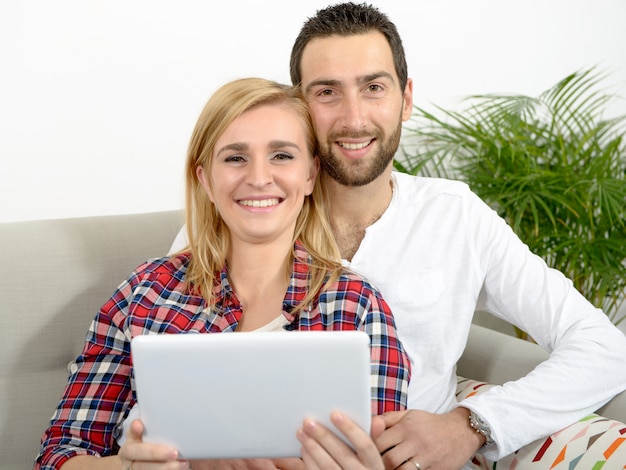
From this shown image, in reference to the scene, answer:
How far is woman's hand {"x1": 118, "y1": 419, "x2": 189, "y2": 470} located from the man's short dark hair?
A: 919 mm

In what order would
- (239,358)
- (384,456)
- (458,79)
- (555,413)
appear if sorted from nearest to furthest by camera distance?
(239,358), (384,456), (555,413), (458,79)


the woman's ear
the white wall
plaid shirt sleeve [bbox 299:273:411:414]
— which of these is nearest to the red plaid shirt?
plaid shirt sleeve [bbox 299:273:411:414]

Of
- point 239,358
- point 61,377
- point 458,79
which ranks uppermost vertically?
point 458,79

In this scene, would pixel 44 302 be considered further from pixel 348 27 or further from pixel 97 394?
pixel 348 27

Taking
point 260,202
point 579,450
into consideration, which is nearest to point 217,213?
point 260,202

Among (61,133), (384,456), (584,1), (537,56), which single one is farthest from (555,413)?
(584,1)

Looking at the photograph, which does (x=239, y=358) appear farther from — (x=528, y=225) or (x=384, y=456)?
(x=528, y=225)

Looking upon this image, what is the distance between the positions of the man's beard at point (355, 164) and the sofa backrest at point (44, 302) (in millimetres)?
464

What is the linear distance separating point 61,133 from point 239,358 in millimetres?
1489

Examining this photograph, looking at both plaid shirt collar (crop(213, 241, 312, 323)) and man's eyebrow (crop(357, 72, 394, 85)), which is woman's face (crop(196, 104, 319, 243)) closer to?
plaid shirt collar (crop(213, 241, 312, 323))

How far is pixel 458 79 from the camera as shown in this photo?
9.96ft

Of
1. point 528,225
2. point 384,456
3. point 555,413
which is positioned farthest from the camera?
point 528,225

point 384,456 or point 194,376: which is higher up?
point 194,376

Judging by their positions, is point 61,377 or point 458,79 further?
point 458,79
